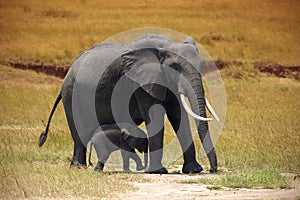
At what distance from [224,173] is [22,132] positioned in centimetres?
639

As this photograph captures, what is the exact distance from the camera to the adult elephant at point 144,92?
12781mm

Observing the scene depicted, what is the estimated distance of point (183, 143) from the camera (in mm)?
13289

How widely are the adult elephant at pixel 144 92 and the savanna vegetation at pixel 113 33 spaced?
72 centimetres

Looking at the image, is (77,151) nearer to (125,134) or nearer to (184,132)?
(125,134)

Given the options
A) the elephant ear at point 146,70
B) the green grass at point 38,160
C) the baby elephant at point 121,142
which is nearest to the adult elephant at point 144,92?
the elephant ear at point 146,70

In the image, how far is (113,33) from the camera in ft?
127

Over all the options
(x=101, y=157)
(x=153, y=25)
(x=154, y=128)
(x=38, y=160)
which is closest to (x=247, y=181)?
(x=154, y=128)

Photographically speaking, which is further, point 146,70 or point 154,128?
point 146,70

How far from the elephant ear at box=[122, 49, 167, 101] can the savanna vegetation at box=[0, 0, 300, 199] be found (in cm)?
146

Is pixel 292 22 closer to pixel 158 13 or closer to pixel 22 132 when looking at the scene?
pixel 158 13

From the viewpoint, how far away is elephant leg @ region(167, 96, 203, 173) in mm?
13060

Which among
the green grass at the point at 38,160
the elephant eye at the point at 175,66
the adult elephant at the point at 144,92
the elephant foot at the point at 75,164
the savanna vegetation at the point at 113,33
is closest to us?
the green grass at the point at 38,160

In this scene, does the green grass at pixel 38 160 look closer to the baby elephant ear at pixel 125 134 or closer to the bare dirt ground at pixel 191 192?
the bare dirt ground at pixel 191 192

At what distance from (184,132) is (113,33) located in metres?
25.8
